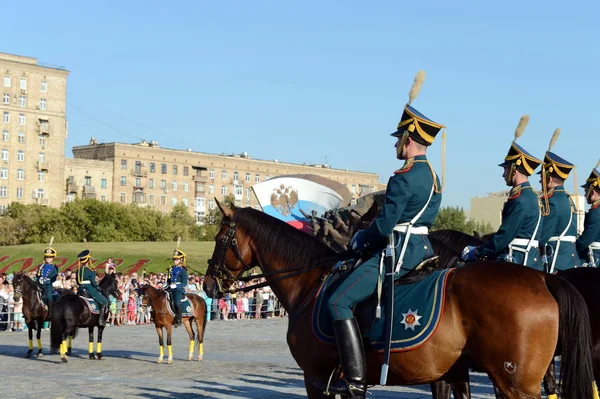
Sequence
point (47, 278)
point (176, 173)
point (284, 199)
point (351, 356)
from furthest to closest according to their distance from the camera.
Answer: point (176, 173) → point (284, 199) → point (47, 278) → point (351, 356)

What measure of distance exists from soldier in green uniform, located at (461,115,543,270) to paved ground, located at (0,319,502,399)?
4189 millimetres

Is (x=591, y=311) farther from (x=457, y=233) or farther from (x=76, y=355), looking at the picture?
(x=76, y=355)

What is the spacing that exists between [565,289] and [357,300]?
1773 millimetres

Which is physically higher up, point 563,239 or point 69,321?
point 563,239

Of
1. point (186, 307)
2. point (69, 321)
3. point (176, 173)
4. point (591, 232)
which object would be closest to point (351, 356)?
point (591, 232)

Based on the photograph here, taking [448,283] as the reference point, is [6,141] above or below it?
above

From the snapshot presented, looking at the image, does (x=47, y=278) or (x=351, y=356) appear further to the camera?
(x=47, y=278)

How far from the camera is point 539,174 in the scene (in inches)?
508

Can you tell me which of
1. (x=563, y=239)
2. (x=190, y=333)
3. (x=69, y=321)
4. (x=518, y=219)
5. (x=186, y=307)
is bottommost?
(x=190, y=333)

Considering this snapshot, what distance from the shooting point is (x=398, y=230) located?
818 cm

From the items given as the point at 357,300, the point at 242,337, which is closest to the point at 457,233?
the point at 357,300

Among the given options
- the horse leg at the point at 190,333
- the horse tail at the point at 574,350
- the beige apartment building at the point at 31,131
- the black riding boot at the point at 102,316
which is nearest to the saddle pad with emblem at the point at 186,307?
the horse leg at the point at 190,333

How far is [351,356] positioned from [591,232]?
6485 millimetres

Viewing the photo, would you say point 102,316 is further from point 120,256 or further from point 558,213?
point 120,256
